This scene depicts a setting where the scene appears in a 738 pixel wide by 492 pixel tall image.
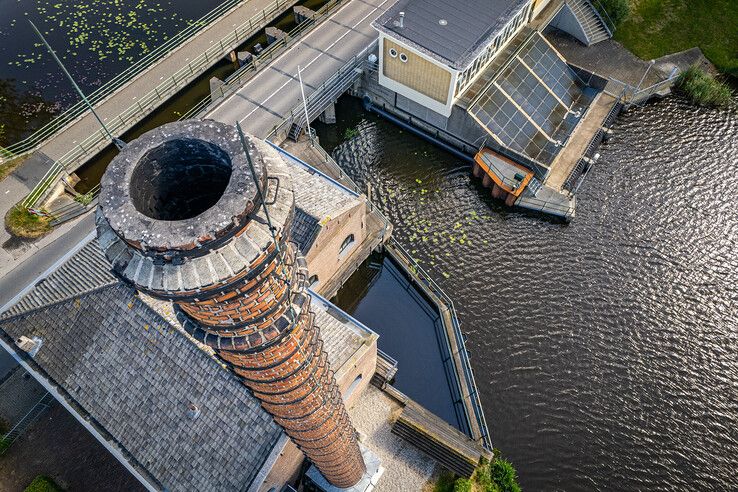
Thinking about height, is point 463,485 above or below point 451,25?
below

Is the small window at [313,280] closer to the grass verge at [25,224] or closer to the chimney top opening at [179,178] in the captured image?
the grass verge at [25,224]

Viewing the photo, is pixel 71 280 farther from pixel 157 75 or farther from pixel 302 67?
pixel 302 67

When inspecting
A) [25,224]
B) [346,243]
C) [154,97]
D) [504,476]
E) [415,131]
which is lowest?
[25,224]

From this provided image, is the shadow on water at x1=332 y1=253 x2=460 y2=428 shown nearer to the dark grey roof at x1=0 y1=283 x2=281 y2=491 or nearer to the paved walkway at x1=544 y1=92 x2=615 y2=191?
the paved walkway at x1=544 y1=92 x2=615 y2=191

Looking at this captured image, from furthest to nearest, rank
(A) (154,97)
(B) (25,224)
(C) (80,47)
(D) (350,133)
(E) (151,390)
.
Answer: (C) (80,47) < (D) (350,133) < (A) (154,97) < (B) (25,224) < (E) (151,390)

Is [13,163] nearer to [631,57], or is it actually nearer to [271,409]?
[271,409]

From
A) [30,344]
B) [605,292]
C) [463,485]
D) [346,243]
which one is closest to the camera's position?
[30,344]

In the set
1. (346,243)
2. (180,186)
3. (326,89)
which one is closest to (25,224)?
(346,243)

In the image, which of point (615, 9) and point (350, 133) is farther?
point (615, 9)
